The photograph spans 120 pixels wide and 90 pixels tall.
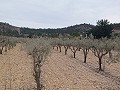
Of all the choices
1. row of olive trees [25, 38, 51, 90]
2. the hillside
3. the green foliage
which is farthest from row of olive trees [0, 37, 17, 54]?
the hillside

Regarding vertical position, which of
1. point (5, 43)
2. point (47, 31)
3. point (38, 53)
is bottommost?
point (5, 43)

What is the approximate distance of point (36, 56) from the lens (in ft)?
57.8

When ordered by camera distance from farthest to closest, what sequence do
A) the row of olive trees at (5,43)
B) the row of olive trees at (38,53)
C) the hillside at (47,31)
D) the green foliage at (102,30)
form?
the hillside at (47,31) → the green foliage at (102,30) → the row of olive trees at (5,43) → the row of olive trees at (38,53)

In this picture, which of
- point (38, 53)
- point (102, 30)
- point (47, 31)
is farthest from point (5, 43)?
point (47, 31)

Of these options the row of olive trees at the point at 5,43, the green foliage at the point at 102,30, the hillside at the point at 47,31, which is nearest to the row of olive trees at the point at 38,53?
the row of olive trees at the point at 5,43

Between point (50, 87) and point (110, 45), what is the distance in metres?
12.8

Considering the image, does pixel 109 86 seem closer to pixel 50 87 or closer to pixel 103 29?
pixel 50 87

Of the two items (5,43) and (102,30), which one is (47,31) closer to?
(102,30)

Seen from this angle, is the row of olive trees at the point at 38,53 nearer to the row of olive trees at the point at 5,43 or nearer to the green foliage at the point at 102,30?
the row of olive trees at the point at 5,43

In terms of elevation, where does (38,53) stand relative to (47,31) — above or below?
below

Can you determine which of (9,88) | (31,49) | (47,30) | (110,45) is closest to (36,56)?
(31,49)

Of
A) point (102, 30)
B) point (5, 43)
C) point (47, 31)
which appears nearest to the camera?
point (5, 43)

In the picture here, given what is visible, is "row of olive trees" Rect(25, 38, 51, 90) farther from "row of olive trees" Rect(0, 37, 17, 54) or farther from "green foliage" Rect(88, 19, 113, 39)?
"green foliage" Rect(88, 19, 113, 39)

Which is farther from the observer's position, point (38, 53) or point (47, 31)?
point (47, 31)
